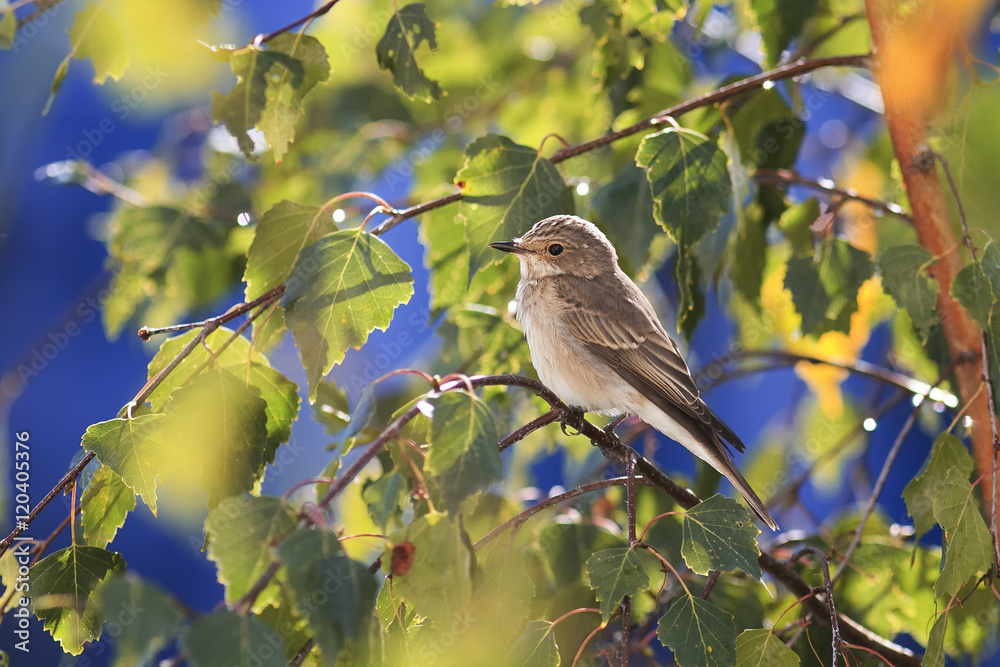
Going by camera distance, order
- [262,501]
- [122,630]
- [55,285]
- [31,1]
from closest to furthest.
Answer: [122,630], [262,501], [31,1], [55,285]

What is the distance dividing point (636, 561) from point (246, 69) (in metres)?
1.17

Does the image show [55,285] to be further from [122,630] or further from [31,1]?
[122,630]

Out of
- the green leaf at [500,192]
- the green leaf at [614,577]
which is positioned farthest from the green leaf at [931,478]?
the green leaf at [500,192]

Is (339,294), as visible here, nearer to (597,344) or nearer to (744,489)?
(597,344)

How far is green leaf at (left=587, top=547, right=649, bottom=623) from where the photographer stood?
1286 millimetres

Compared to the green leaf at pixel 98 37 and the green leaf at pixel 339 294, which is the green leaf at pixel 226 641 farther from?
the green leaf at pixel 98 37

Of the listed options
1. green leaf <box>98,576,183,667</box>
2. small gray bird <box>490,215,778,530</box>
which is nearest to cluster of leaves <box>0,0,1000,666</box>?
green leaf <box>98,576,183,667</box>

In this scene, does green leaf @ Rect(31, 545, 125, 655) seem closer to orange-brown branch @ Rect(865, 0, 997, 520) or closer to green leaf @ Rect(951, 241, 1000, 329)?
green leaf @ Rect(951, 241, 1000, 329)

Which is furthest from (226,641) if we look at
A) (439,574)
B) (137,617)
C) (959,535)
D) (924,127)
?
(924,127)

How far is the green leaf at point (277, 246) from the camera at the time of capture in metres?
1.63

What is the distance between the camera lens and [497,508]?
2314mm

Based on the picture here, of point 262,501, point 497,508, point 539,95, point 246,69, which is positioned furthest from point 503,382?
point 539,95

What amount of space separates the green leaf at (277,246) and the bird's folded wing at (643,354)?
82cm

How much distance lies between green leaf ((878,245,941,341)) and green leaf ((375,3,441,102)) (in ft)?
3.32
